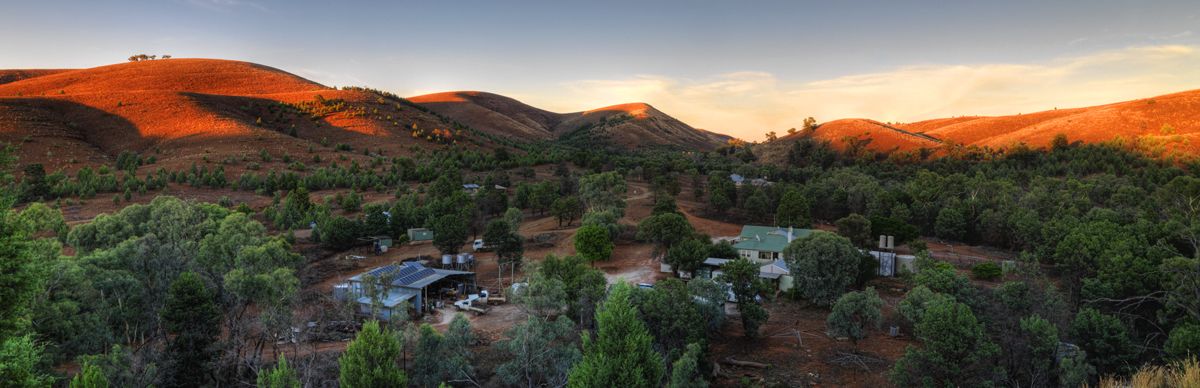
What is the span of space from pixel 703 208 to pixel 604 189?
11192 millimetres

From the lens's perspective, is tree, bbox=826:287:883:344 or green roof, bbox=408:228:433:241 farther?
green roof, bbox=408:228:433:241

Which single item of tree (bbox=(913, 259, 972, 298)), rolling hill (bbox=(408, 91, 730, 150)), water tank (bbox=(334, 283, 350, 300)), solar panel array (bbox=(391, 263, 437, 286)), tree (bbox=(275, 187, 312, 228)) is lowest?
water tank (bbox=(334, 283, 350, 300))

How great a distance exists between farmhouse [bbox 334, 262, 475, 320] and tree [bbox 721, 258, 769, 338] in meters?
14.2

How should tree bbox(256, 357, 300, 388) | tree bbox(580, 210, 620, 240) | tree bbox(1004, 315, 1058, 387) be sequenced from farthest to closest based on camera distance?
tree bbox(580, 210, 620, 240) < tree bbox(1004, 315, 1058, 387) < tree bbox(256, 357, 300, 388)

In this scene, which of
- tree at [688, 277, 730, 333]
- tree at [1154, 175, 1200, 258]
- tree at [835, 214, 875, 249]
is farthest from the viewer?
tree at [835, 214, 875, 249]

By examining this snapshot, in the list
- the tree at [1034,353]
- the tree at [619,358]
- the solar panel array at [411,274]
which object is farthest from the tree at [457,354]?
the tree at [1034,353]

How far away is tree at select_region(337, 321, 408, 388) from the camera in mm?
14414

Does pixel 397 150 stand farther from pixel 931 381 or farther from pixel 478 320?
pixel 931 381

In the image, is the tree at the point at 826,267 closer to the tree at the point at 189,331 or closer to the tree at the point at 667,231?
the tree at the point at 667,231

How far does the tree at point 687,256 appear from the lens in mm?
29812

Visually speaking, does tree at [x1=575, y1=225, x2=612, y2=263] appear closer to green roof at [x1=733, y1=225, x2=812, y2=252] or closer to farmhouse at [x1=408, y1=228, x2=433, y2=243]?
green roof at [x1=733, y1=225, x2=812, y2=252]

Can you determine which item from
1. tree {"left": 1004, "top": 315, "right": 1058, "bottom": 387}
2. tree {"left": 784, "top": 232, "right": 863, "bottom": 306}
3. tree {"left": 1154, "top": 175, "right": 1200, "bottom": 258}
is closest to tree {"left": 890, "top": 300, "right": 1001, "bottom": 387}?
tree {"left": 1004, "top": 315, "right": 1058, "bottom": 387}

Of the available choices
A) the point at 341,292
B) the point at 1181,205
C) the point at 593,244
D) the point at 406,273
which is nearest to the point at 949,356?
the point at 593,244

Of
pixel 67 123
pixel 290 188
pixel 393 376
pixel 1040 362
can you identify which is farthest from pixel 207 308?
pixel 67 123
